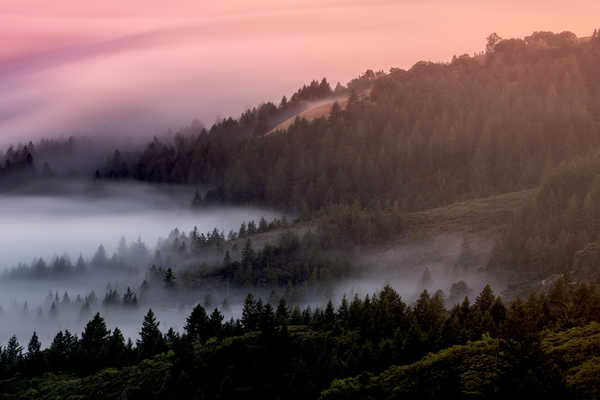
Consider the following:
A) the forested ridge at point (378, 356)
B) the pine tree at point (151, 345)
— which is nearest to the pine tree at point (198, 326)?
the forested ridge at point (378, 356)

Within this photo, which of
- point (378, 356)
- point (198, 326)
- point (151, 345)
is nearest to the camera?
point (378, 356)

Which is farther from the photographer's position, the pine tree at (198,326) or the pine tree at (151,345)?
the pine tree at (151,345)

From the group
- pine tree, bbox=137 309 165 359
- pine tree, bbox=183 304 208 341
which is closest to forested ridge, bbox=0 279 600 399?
pine tree, bbox=183 304 208 341

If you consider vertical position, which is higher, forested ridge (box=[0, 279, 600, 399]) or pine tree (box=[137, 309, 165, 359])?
forested ridge (box=[0, 279, 600, 399])

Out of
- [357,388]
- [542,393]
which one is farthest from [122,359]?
[542,393]

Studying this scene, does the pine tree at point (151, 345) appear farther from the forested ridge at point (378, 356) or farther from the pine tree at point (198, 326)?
the pine tree at point (198, 326)

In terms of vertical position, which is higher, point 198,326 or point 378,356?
point 378,356

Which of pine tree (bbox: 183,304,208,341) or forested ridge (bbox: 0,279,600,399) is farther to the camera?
pine tree (bbox: 183,304,208,341)

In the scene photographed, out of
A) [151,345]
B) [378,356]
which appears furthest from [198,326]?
[378,356]

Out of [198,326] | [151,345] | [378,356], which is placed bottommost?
[151,345]

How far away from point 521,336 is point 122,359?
91.2m

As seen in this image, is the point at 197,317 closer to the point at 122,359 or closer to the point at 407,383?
→ the point at 122,359

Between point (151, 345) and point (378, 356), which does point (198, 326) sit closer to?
point (151, 345)

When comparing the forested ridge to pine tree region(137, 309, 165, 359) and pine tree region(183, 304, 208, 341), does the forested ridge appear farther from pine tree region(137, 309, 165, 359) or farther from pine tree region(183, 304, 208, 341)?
pine tree region(137, 309, 165, 359)
